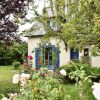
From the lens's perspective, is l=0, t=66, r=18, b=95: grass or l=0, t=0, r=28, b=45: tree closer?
l=0, t=66, r=18, b=95: grass

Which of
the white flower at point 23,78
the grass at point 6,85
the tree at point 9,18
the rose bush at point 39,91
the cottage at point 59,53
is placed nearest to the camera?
the rose bush at point 39,91

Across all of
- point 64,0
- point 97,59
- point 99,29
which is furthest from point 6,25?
point 97,59

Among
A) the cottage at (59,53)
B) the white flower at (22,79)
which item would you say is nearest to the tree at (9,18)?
the white flower at (22,79)

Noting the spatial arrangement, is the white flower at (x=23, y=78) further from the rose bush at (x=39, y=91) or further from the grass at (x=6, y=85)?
the grass at (x=6, y=85)

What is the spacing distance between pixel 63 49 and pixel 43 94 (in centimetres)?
2568

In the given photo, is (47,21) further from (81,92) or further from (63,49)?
(81,92)

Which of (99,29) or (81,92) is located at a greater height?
(99,29)

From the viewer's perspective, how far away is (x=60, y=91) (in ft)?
18.2

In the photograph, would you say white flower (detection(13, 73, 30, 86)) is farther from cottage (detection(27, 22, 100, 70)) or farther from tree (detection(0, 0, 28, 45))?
cottage (detection(27, 22, 100, 70))

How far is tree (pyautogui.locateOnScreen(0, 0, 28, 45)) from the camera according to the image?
1520 centimetres

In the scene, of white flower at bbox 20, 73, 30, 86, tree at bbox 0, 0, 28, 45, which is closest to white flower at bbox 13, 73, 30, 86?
white flower at bbox 20, 73, 30, 86

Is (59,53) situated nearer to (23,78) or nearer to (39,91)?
(23,78)

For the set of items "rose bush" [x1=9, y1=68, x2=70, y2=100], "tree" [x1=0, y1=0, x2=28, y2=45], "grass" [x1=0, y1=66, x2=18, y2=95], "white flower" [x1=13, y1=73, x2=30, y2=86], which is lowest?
"grass" [x1=0, y1=66, x2=18, y2=95]

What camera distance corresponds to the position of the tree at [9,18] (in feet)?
49.9
